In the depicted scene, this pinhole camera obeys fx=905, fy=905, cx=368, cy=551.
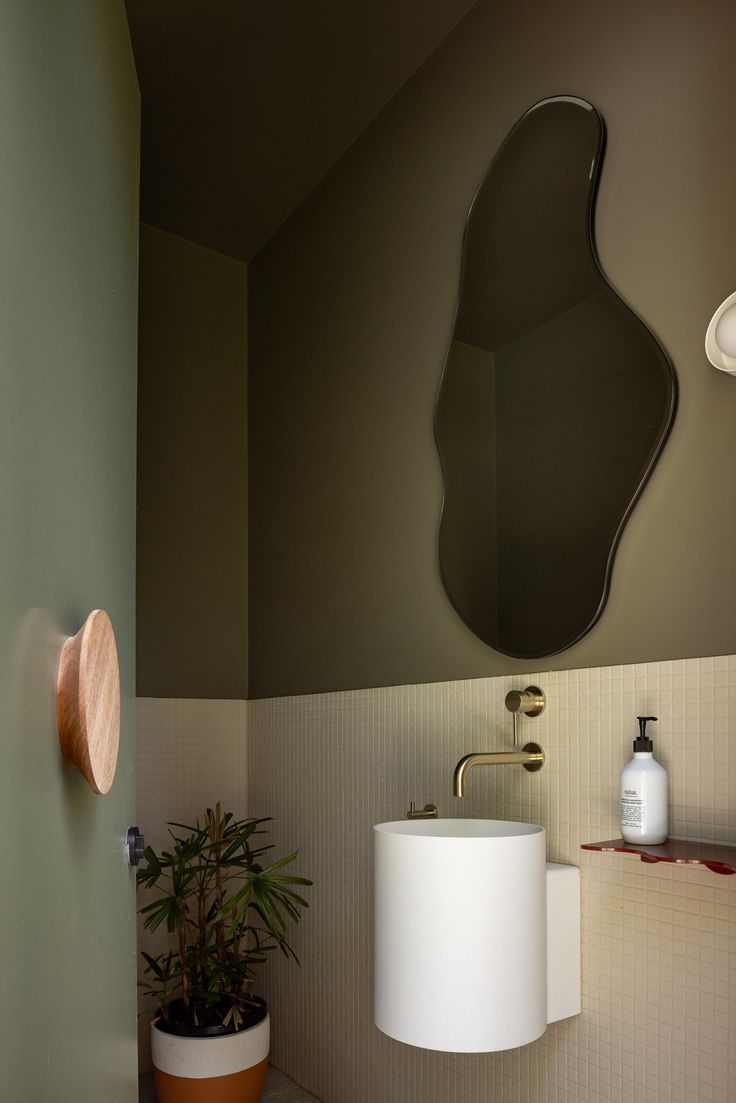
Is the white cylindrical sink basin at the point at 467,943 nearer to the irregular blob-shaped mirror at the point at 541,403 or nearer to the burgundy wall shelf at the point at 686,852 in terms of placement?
the burgundy wall shelf at the point at 686,852

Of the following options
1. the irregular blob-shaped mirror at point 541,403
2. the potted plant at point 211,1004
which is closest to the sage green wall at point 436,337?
the irregular blob-shaped mirror at point 541,403

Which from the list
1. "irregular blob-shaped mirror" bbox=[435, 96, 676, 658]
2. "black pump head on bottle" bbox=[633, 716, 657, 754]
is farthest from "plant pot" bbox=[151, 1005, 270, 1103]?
"black pump head on bottle" bbox=[633, 716, 657, 754]

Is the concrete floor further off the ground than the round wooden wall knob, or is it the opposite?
the round wooden wall knob

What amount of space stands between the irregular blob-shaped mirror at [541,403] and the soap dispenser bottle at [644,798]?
0.92ft

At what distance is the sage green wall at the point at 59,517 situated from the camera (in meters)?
0.77

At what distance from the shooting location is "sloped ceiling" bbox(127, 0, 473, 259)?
7.06ft

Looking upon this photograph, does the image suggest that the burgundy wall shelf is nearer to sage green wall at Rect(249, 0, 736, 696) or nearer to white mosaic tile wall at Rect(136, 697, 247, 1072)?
sage green wall at Rect(249, 0, 736, 696)

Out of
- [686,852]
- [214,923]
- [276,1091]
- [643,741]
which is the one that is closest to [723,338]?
[643,741]

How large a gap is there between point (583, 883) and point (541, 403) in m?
0.91

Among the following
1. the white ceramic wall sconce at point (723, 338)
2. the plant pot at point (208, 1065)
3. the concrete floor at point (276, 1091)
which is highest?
the white ceramic wall sconce at point (723, 338)

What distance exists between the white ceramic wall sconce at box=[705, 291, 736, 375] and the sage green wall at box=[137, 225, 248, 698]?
1.87 meters

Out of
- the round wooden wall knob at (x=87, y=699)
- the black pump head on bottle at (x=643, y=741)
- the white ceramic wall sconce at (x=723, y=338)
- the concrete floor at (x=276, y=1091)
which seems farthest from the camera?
the concrete floor at (x=276, y=1091)

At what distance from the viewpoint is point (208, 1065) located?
2176 mm

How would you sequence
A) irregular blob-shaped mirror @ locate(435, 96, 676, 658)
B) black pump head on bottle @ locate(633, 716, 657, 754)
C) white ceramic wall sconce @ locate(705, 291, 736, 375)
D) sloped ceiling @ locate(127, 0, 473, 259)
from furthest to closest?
1. sloped ceiling @ locate(127, 0, 473, 259)
2. irregular blob-shaped mirror @ locate(435, 96, 676, 658)
3. black pump head on bottle @ locate(633, 716, 657, 754)
4. white ceramic wall sconce @ locate(705, 291, 736, 375)
